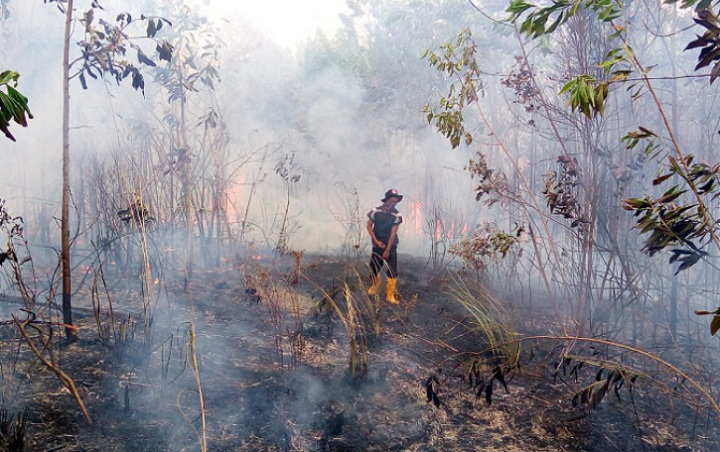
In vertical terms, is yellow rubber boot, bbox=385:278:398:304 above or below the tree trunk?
below

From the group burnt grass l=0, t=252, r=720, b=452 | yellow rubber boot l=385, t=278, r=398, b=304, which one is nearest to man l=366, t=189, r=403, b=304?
yellow rubber boot l=385, t=278, r=398, b=304

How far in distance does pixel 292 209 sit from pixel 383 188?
10.4 ft

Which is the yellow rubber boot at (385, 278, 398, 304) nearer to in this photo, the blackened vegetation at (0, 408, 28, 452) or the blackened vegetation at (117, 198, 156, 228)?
the blackened vegetation at (117, 198, 156, 228)

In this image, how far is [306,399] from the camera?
440cm

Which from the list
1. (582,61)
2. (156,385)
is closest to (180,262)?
(156,385)

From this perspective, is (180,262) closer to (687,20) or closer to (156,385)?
(156,385)

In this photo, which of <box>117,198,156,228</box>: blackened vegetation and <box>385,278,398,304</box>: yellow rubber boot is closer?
<box>117,198,156,228</box>: blackened vegetation

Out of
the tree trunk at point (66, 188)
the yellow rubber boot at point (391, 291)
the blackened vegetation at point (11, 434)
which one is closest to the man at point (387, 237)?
the yellow rubber boot at point (391, 291)

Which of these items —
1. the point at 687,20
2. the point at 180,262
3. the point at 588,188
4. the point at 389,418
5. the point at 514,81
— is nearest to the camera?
the point at 389,418

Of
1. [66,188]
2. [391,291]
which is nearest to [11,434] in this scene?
[66,188]

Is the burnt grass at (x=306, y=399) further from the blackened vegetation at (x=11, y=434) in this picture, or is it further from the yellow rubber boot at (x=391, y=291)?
the yellow rubber boot at (x=391, y=291)

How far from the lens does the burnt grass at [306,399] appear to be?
3771mm

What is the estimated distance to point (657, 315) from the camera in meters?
6.51

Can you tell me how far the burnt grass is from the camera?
3.77m
